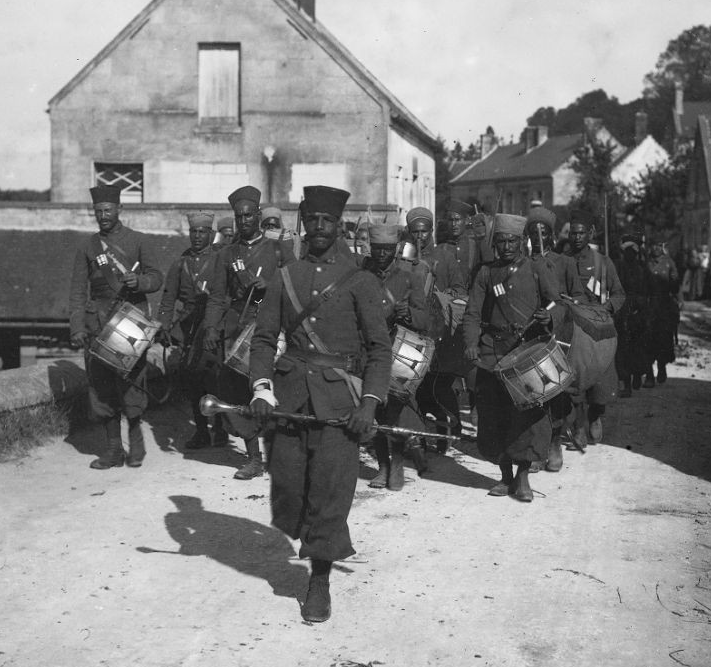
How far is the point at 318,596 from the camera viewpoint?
6129mm

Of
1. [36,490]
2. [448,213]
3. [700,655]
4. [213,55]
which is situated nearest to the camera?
[700,655]

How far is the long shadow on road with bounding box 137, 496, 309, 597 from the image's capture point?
6.86 m

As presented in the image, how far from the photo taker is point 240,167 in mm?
30109

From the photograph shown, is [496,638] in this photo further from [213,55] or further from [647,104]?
[647,104]

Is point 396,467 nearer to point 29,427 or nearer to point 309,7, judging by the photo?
point 29,427

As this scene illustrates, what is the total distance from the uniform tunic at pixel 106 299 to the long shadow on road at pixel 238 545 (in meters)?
1.76

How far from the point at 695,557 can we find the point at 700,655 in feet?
5.85

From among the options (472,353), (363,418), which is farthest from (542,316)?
(363,418)

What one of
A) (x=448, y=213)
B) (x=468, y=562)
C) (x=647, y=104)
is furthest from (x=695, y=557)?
(x=647, y=104)

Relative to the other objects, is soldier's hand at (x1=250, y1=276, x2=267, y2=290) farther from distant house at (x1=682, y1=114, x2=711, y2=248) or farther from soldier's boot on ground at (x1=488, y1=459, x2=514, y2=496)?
distant house at (x1=682, y1=114, x2=711, y2=248)

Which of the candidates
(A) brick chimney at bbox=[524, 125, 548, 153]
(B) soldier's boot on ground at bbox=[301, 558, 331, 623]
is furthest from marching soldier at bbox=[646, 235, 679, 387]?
(A) brick chimney at bbox=[524, 125, 548, 153]

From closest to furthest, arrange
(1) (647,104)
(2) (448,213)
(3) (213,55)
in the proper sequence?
(2) (448,213), (3) (213,55), (1) (647,104)

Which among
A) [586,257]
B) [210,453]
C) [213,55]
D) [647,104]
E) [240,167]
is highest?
[647,104]

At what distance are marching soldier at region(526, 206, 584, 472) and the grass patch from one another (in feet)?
13.6
